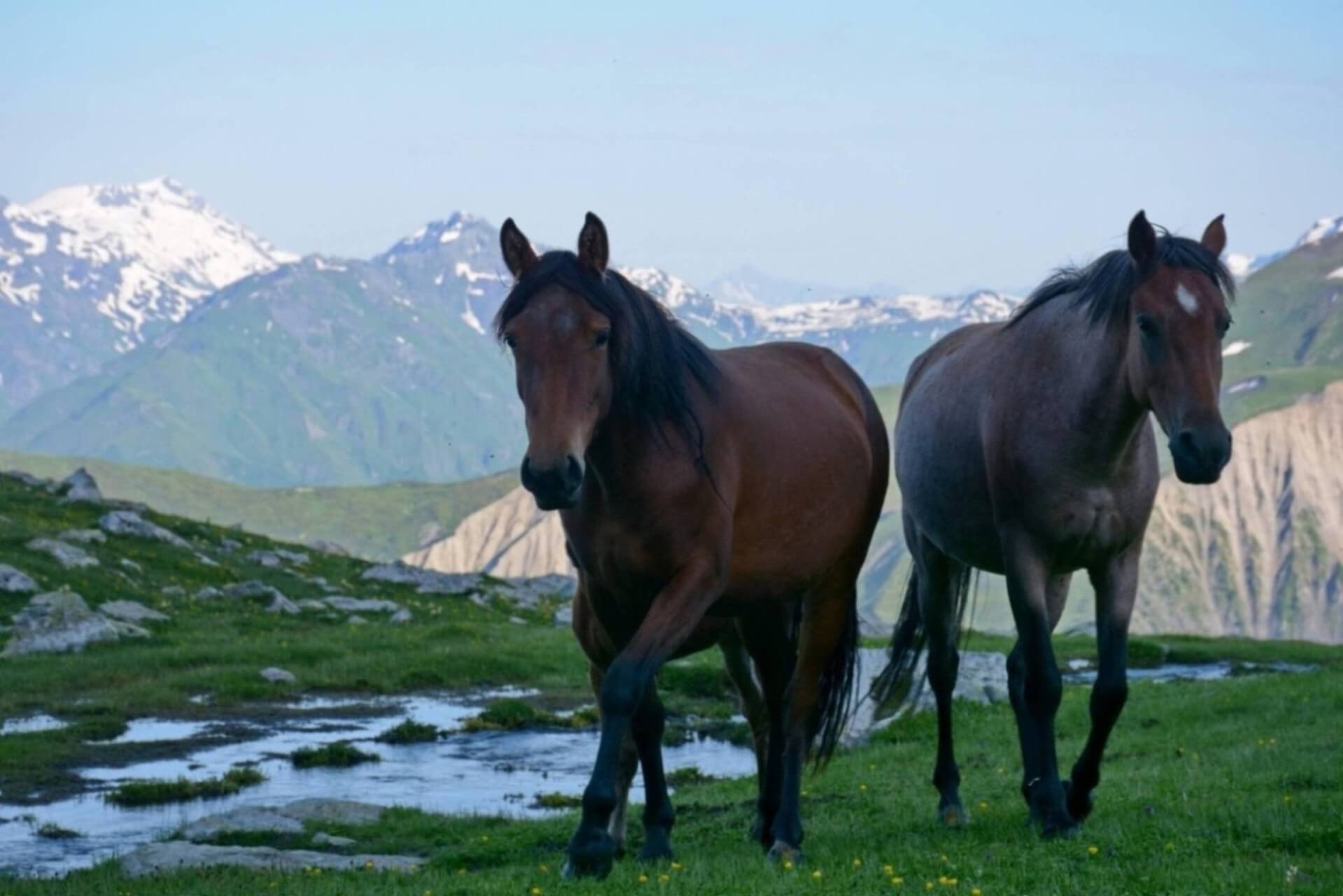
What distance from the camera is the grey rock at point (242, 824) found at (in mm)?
15808

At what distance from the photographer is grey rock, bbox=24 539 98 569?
37.8 meters

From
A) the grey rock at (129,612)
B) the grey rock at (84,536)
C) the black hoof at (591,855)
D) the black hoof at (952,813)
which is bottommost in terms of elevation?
the black hoof at (952,813)

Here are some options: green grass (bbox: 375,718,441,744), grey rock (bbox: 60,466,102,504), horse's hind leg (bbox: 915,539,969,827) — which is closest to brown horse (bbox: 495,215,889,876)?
horse's hind leg (bbox: 915,539,969,827)

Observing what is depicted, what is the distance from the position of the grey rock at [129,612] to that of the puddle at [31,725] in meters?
8.98

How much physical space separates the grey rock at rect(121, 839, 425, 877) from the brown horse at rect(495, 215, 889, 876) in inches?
125

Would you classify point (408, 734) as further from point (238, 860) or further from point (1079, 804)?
point (1079, 804)

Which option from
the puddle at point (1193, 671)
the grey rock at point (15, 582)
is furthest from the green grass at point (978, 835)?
the grey rock at point (15, 582)

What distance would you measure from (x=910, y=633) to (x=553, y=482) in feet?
25.1

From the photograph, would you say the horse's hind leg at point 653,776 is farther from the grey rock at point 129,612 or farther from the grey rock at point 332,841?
the grey rock at point 129,612

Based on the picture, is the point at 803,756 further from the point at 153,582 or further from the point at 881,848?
the point at 153,582

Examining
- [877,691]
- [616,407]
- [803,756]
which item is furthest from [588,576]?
[877,691]

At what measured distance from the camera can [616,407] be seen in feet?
37.2

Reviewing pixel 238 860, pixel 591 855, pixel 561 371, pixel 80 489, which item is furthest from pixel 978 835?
pixel 80 489

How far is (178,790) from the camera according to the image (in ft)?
64.8
